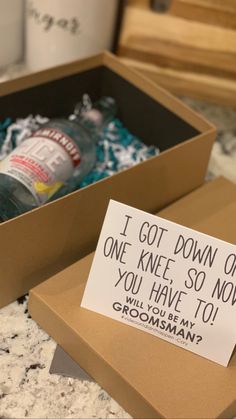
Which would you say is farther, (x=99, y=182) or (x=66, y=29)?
(x=66, y=29)

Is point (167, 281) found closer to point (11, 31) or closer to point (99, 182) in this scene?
point (99, 182)

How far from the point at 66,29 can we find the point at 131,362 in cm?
60

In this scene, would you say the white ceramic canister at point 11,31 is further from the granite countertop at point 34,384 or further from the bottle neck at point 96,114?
the granite countertop at point 34,384

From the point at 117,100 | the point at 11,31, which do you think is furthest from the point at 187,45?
the point at 11,31

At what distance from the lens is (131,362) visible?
2.04ft

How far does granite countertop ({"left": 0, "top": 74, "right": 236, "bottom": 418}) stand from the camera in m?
0.62

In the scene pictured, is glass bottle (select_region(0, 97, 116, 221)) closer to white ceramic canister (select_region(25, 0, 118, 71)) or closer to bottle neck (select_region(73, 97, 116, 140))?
bottle neck (select_region(73, 97, 116, 140))

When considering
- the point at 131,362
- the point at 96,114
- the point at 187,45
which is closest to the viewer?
the point at 131,362

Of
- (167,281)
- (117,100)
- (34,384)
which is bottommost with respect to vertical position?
(34,384)

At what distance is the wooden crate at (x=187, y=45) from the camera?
1.00m

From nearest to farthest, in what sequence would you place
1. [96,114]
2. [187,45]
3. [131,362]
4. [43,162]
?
[131,362] < [43,162] < [96,114] < [187,45]

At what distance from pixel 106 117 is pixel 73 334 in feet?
1.39

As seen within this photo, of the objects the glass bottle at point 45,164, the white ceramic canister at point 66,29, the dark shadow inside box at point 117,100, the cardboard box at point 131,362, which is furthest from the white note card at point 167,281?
the white ceramic canister at point 66,29

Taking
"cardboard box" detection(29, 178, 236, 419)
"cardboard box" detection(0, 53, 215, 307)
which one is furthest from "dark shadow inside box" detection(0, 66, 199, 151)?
"cardboard box" detection(29, 178, 236, 419)
